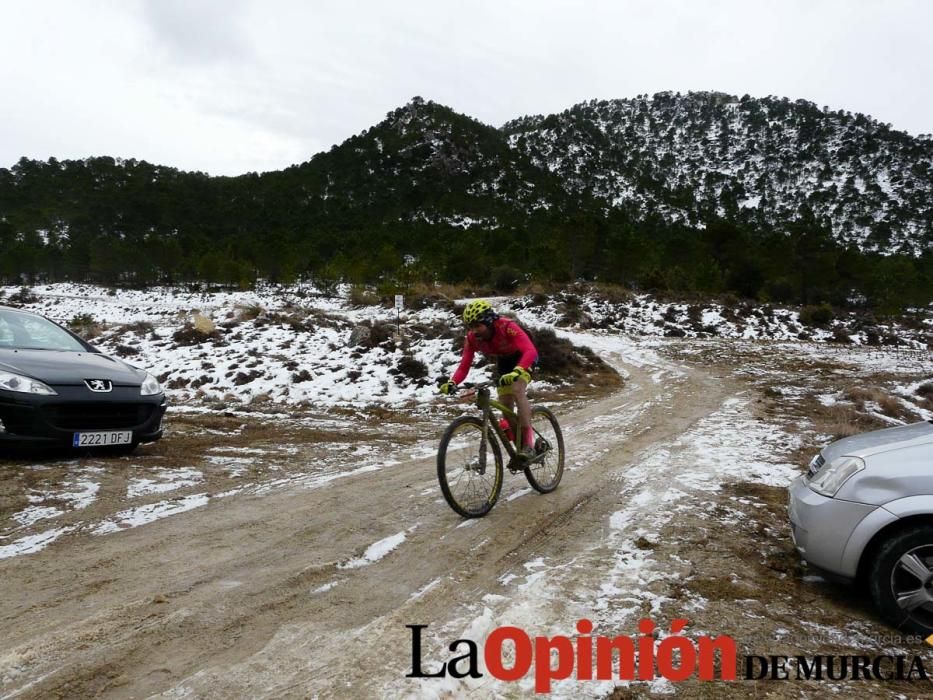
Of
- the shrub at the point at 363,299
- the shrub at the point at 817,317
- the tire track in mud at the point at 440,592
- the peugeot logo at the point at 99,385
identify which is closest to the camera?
the tire track in mud at the point at 440,592

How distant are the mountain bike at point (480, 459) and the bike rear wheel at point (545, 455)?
1 cm

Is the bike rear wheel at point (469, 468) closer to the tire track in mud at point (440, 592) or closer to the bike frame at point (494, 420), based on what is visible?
the bike frame at point (494, 420)

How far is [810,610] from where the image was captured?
10.9 feet

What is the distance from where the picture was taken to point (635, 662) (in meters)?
2.75

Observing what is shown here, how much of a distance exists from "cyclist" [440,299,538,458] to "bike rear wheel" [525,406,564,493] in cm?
21

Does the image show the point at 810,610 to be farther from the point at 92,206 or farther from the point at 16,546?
the point at 92,206

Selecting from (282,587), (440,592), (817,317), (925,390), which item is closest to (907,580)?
(440,592)

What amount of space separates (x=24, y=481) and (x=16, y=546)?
1.46m

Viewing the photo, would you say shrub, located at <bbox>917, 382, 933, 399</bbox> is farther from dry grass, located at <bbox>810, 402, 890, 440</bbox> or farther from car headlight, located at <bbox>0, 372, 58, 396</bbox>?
car headlight, located at <bbox>0, 372, 58, 396</bbox>

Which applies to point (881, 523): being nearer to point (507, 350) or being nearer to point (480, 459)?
point (480, 459)

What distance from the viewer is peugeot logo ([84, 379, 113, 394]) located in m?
5.66

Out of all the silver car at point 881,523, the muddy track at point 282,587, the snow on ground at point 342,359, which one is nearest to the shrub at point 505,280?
the snow on ground at point 342,359

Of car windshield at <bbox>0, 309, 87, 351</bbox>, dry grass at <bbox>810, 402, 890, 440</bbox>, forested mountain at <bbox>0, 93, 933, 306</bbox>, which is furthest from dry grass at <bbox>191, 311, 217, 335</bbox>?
dry grass at <bbox>810, 402, 890, 440</bbox>

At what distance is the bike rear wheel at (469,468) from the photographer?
4656mm
